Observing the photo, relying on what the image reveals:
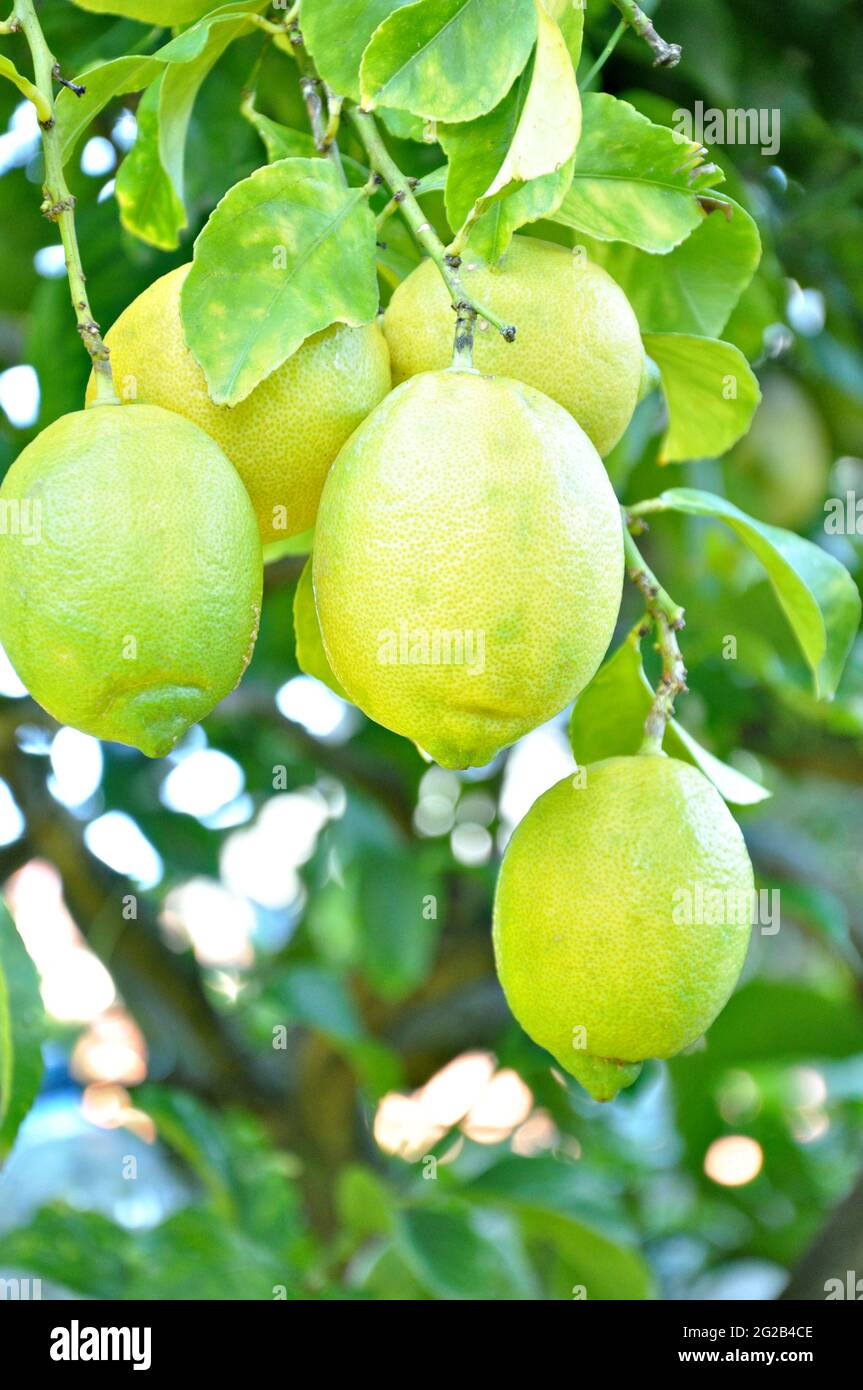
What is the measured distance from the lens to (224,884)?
1.66 m

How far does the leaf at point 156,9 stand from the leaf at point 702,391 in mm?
240

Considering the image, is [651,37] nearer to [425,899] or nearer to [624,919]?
[624,919]

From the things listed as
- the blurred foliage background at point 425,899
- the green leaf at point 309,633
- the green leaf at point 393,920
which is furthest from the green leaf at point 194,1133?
the green leaf at point 309,633

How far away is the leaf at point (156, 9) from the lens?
0.58 m

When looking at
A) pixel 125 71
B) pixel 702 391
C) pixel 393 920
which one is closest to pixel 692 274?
pixel 702 391

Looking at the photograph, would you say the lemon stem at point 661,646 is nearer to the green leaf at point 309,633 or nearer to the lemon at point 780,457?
the green leaf at point 309,633

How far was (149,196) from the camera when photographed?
0.65m

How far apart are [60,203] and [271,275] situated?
0.08 meters

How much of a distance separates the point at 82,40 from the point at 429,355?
1.69 ft

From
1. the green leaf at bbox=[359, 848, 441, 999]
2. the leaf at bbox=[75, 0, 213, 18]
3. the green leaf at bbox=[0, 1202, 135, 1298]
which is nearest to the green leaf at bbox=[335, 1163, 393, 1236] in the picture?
the green leaf at bbox=[0, 1202, 135, 1298]

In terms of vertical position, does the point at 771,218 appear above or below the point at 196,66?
below

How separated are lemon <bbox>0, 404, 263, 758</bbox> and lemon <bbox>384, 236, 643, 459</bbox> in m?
0.10
